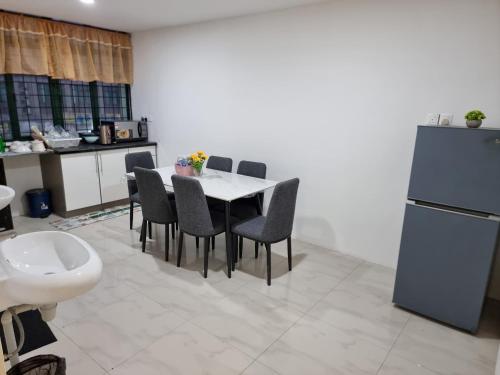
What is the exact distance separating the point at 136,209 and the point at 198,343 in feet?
9.53

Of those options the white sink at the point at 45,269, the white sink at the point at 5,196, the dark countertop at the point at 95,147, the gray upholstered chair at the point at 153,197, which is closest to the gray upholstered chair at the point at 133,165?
the gray upholstered chair at the point at 153,197

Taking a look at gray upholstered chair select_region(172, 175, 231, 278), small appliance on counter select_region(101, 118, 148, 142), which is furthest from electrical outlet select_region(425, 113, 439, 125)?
small appliance on counter select_region(101, 118, 148, 142)

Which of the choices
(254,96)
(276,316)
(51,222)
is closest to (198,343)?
(276,316)

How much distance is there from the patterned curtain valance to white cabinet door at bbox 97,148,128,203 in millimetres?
1069

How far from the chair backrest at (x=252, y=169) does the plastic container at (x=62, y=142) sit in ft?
7.45

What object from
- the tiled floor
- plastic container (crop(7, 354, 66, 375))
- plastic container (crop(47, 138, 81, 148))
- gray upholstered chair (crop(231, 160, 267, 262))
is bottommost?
the tiled floor

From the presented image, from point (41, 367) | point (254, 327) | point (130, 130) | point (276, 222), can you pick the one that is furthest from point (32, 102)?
point (254, 327)

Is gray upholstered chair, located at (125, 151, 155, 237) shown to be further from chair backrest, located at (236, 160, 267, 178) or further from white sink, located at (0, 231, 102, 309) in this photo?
white sink, located at (0, 231, 102, 309)

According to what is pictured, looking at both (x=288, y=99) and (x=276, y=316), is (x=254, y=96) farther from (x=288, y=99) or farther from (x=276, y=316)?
(x=276, y=316)

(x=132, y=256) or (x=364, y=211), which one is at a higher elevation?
(x=364, y=211)

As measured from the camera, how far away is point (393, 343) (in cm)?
216

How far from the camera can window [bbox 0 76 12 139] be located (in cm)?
396

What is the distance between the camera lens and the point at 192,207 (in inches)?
108

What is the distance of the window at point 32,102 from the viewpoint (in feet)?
13.5
